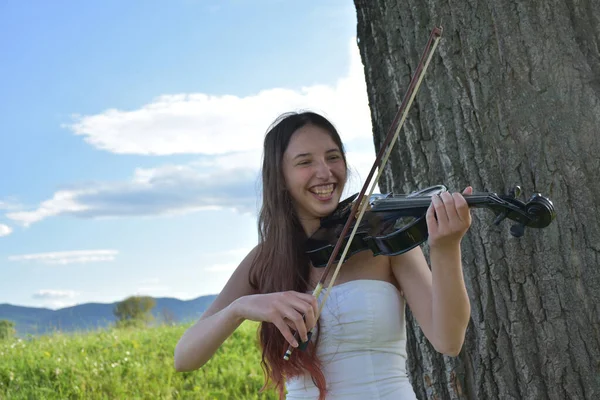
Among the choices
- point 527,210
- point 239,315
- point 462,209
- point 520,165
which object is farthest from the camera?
point 520,165

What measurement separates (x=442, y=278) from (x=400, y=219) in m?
0.54

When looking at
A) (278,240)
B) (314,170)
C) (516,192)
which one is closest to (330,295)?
(278,240)

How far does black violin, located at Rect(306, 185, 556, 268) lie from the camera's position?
2.13 meters

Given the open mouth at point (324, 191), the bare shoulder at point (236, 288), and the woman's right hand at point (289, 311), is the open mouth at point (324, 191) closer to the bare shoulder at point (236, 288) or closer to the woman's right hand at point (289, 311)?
the bare shoulder at point (236, 288)

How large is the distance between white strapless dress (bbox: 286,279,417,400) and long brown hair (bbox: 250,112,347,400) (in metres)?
0.17

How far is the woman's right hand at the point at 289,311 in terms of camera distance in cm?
202

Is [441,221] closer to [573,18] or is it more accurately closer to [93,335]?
[573,18]

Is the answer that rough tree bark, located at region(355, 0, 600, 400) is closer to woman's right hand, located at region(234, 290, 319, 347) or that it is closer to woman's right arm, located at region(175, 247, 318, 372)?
woman's right arm, located at region(175, 247, 318, 372)

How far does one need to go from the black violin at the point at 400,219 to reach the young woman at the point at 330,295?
0.07 m

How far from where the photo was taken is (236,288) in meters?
2.68

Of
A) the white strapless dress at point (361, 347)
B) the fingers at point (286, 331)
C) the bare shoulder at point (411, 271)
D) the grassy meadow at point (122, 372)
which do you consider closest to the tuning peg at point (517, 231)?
the bare shoulder at point (411, 271)

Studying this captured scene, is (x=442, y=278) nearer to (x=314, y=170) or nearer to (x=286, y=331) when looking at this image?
(x=286, y=331)

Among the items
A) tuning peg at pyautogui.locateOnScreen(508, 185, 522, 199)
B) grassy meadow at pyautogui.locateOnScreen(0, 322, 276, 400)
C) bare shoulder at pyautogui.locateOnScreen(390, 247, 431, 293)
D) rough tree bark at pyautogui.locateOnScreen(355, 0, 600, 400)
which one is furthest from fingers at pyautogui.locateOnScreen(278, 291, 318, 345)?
grassy meadow at pyautogui.locateOnScreen(0, 322, 276, 400)

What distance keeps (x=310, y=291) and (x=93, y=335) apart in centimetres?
536
